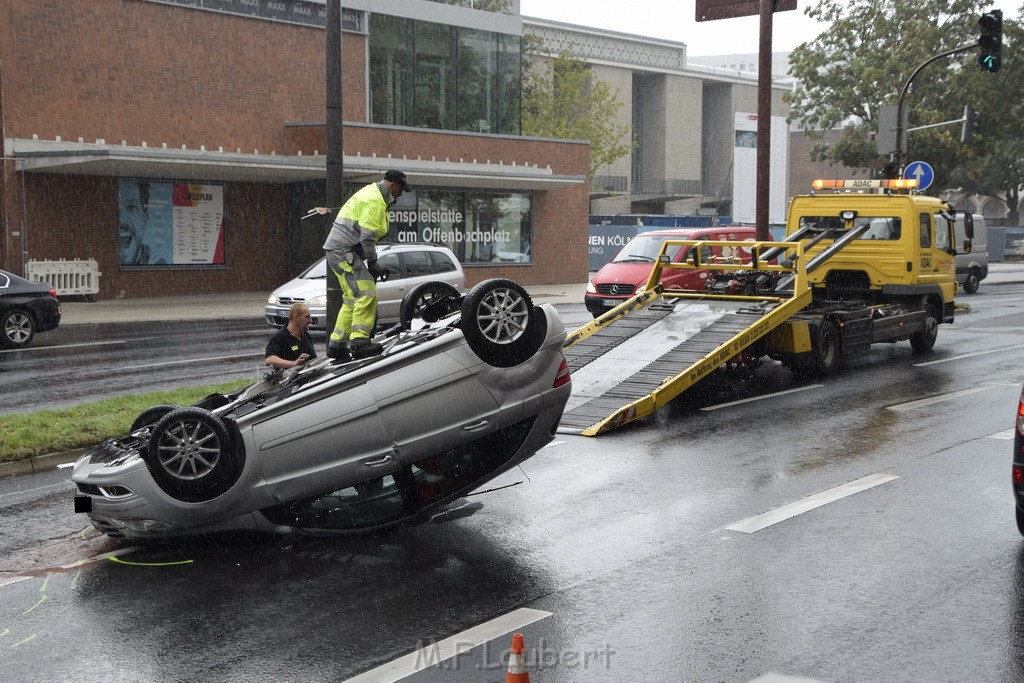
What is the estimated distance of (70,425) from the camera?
402 inches

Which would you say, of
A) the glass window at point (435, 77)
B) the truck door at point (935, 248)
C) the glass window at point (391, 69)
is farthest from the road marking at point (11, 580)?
the glass window at point (435, 77)

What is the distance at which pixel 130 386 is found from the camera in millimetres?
13742

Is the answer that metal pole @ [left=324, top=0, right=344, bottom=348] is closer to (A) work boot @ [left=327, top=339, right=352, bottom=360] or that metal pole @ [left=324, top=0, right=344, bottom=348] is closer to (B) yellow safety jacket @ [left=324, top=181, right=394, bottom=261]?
(B) yellow safety jacket @ [left=324, top=181, right=394, bottom=261]

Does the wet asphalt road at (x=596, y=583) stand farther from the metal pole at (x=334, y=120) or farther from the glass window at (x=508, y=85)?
the glass window at (x=508, y=85)

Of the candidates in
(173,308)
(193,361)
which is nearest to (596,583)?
(193,361)

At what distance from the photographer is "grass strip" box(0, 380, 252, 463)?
9.51 m

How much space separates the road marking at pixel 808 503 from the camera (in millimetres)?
7672

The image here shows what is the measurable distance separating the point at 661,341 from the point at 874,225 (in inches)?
223

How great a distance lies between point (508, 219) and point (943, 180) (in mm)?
24574

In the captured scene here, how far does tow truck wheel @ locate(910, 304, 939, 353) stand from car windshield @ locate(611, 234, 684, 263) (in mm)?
5997

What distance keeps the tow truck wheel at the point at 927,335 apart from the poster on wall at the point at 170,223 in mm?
18605

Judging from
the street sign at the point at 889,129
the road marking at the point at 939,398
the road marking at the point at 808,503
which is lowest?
the road marking at the point at 808,503

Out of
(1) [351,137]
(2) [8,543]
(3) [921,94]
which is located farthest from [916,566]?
(3) [921,94]

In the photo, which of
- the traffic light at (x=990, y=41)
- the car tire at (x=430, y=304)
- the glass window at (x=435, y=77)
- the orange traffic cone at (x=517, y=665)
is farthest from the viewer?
the glass window at (x=435, y=77)
